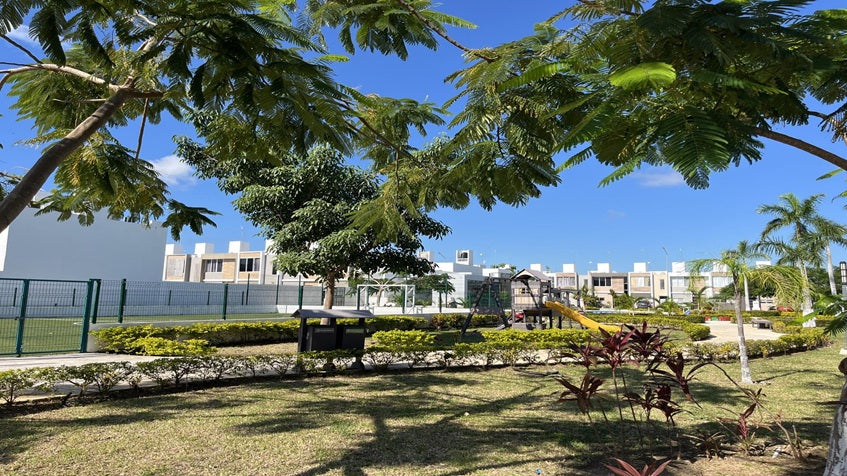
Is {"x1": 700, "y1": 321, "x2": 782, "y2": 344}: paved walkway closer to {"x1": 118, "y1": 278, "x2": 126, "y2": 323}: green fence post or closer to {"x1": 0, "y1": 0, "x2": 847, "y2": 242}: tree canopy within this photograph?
{"x1": 0, "y1": 0, "x2": 847, "y2": 242}: tree canopy

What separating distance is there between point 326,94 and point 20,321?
38.5ft

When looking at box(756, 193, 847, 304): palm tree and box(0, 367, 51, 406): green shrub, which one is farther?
box(756, 193, 847, 304): palm tree

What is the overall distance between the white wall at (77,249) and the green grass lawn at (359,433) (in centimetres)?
2477

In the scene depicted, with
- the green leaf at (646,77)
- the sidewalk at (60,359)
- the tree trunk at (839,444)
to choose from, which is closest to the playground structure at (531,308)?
the sidewalk at (60,359)

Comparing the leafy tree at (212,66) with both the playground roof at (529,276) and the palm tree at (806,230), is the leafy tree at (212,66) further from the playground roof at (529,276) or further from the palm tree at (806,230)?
the palm tree at (806,230)

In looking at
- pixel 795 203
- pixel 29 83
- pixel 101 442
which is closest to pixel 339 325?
pixel 101 442

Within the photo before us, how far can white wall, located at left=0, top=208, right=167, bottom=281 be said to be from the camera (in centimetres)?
2939

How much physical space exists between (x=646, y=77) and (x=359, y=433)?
498cm

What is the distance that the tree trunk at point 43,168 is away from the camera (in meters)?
3.16

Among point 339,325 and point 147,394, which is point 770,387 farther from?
point 147,394

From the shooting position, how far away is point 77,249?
1284 inches

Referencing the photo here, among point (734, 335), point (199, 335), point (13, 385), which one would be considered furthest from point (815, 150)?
point (734, 335)

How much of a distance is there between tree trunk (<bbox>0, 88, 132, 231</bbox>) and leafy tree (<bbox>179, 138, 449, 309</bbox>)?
363 inches

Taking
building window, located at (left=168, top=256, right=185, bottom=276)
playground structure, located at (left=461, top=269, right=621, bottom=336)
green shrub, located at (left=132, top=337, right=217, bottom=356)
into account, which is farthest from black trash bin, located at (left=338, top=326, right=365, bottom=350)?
building window, located at (left=168, top=256, right=185, bottom=276)
